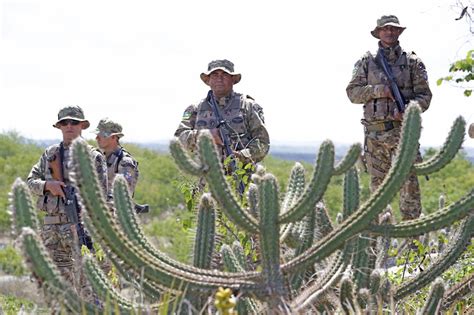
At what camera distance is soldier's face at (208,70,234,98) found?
758cm

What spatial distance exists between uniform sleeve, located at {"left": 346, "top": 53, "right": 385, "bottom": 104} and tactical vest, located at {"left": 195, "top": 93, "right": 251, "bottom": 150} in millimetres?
984

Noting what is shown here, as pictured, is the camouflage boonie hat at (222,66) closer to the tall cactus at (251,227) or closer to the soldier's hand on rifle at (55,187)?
the soldier's hand on rifle at (55,187)

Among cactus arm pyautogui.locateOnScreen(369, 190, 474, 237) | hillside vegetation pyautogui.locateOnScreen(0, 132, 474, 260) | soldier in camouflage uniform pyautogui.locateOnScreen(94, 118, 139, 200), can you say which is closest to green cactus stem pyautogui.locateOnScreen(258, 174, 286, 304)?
cactus arm pyautogui.locateOnScreen(369, 190, 474, 237)

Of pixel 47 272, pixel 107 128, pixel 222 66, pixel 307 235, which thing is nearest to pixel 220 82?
pixel 222 66

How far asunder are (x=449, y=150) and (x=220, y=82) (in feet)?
12.5

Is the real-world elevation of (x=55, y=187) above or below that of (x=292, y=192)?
above

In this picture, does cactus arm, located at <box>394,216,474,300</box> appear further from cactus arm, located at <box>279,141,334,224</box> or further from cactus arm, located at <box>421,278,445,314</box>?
cactus arm, located at <box>279,141,334,224</box>

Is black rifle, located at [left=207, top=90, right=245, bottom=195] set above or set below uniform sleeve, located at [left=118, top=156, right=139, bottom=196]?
above

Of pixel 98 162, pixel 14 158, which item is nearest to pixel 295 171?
pixel 98 162

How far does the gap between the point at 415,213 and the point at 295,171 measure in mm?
3586

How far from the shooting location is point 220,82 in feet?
24.9

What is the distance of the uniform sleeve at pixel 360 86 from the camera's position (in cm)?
782

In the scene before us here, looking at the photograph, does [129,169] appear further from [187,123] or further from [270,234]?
[270,234]

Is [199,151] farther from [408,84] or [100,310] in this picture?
[408,84]
